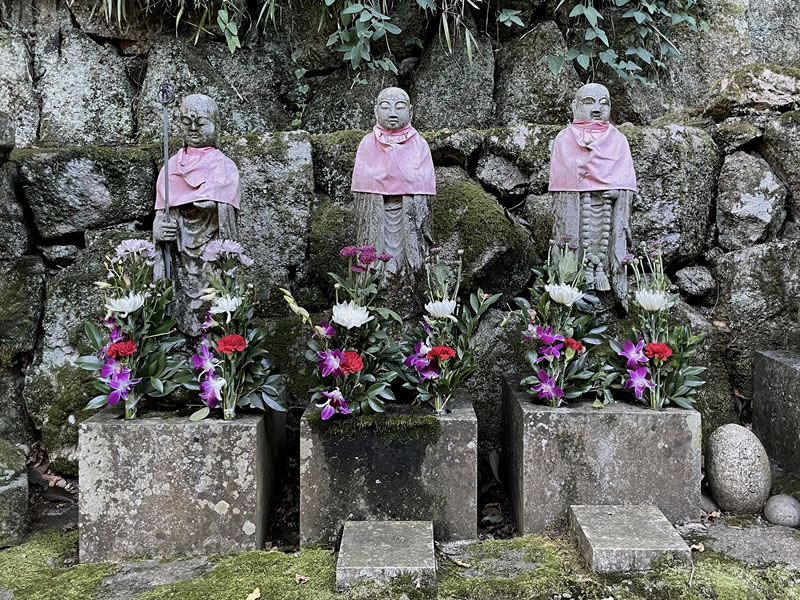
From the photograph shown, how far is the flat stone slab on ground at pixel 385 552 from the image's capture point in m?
2.47

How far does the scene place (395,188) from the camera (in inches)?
142

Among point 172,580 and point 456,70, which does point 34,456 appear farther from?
point 456,70

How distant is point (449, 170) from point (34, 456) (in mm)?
3414

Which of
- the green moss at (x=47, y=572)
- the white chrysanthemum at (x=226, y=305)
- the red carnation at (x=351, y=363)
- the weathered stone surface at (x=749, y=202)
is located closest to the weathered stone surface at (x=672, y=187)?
the weathered stone surface at (x=749, y=202)

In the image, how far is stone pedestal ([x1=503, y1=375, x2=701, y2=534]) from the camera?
10.0ft

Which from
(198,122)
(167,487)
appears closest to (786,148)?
(198,122)

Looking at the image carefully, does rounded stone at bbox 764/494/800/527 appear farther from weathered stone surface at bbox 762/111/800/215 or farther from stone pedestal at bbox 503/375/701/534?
weathered stone surface at bbox 762/111/800/215

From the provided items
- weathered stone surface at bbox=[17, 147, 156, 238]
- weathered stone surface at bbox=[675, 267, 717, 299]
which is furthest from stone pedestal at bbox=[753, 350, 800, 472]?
weathered stone surface at bbox=[17, 147, 156, 238]

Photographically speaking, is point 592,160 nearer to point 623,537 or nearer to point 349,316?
point 349,316

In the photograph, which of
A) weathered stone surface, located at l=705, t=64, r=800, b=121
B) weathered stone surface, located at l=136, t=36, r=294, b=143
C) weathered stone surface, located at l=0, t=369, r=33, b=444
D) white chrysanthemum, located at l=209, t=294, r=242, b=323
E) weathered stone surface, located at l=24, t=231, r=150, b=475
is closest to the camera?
white chrysanthemum, located at l=209, t=294, r=242, b=323

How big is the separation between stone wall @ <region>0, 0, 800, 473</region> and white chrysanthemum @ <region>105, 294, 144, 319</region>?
123cm

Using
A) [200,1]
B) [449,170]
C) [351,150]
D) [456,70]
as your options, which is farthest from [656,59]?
[200,1]

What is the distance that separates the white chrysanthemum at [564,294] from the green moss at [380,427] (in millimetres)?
861

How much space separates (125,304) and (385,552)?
1643 mm
